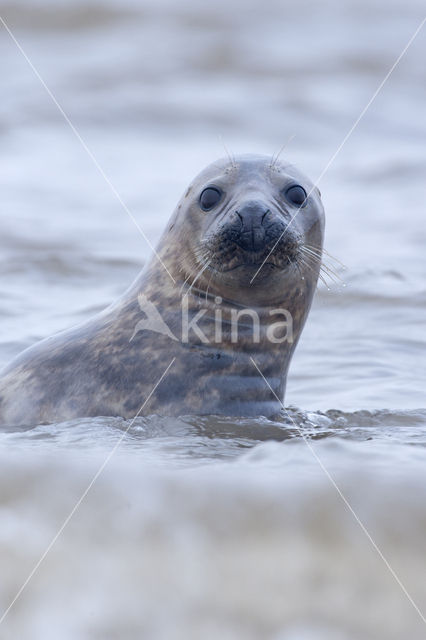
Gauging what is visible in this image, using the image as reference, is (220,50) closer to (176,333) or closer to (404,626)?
(176,333)

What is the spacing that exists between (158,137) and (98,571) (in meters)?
9.33

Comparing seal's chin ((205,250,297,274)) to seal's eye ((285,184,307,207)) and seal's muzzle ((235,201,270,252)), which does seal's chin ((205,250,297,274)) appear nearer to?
seal's muzzle ((235,201,270,252))

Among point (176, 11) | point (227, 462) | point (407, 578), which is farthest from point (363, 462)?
point (176, 11)

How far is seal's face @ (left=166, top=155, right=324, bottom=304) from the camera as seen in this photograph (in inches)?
165

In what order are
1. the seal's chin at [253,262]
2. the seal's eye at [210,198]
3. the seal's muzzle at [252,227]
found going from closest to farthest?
the seal's muzzle at [252,227] < the seal's chin at [253,262] < the seal's eye at [210,198]

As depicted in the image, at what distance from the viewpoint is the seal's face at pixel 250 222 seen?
4180 mm

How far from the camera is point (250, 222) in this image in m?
4.13

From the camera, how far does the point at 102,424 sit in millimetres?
4234

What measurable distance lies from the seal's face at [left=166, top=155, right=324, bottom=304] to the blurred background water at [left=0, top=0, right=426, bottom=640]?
2.06ft

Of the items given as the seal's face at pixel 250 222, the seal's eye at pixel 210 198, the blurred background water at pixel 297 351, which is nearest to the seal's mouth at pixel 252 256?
the seal's face at pixel 250 222

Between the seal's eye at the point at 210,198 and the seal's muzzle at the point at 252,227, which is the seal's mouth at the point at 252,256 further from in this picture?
the seal's eye at the point at 210,198

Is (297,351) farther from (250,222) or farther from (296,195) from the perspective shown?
(250,222)

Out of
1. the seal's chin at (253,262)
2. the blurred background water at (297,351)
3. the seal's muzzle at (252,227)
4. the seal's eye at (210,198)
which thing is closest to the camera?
the blurred background water at (297,351)

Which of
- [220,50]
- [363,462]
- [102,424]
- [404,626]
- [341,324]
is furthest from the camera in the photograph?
[220,50]
